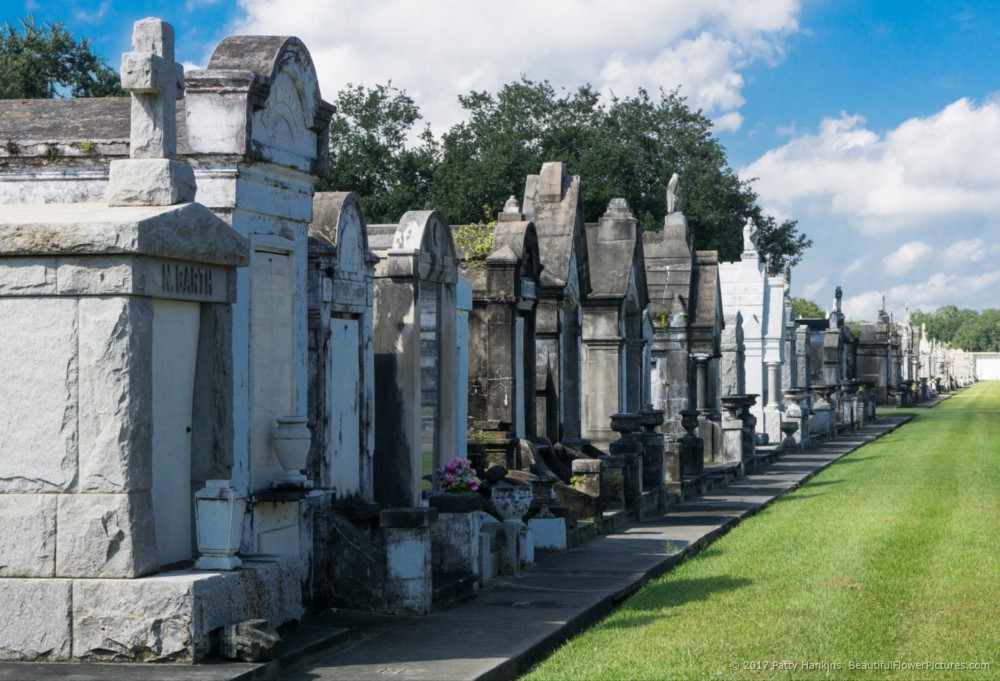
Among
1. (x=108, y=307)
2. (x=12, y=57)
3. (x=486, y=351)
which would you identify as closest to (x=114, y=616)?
(x=108, y=307)

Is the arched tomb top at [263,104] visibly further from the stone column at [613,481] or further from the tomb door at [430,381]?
the stone column at [613,481]

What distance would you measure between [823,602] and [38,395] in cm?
618

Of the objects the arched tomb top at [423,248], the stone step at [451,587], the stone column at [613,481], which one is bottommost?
the stone step at [451,587]

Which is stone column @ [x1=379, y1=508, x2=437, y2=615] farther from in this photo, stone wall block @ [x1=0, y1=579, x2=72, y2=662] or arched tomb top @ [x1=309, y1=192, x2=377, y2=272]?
stone wall block @ [x1=0, y1=579, x2=72, y2=662]

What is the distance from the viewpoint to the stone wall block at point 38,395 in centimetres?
734

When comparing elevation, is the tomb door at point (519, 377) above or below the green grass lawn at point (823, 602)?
above

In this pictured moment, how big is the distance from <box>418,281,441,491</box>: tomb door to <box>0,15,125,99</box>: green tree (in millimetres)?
34724

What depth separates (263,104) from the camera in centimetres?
934

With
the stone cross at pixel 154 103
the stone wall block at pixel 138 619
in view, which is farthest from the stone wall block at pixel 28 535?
the stone cross at pixel 154 103

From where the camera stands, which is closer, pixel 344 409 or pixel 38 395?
pixel 38 395

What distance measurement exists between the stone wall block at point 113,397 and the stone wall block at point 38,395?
0.08m

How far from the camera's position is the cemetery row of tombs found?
729cm

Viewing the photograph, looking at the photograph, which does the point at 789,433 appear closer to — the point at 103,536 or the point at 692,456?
the point at 692,456

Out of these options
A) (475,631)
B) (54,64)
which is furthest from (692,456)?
(54,64)
